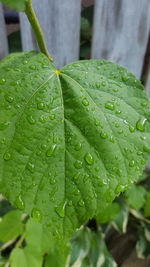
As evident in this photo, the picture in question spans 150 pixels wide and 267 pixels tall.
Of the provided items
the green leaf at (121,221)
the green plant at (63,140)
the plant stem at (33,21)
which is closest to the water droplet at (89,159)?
the green plant at (63,140)

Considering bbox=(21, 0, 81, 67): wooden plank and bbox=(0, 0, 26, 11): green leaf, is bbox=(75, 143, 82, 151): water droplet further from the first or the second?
bbox=(21, 0, 81, 67): wooden plank

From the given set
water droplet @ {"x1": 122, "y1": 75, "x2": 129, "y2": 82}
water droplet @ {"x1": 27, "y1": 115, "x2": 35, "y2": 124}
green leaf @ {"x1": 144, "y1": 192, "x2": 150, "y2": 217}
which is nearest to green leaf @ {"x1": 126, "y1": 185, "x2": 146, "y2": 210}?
green leaf @ {"x1": 144, "y1": 192, "x2": 150, "y2": 217}

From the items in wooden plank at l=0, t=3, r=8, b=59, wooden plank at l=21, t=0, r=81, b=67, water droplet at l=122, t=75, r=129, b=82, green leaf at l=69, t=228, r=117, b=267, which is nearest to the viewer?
water droplet at l=122, t=75, r=129, b=82

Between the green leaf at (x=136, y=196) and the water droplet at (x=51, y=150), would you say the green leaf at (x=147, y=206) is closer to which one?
the green leaf at (x=136, y=196)

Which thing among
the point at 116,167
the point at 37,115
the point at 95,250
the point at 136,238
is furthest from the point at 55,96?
the point at 136,238

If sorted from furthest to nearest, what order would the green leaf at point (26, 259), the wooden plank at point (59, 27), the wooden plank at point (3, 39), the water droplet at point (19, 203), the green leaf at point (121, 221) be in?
the green leaf at point (121, 221), the wooden plank at point (3, 39), the wooden plank at point (59, 27), the green leaf at point (26, 259), the water droplet at point (19, 203)

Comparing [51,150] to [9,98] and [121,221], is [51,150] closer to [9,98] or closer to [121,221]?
[9,98]

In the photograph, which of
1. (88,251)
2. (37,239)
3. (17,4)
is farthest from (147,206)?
(17,4)
